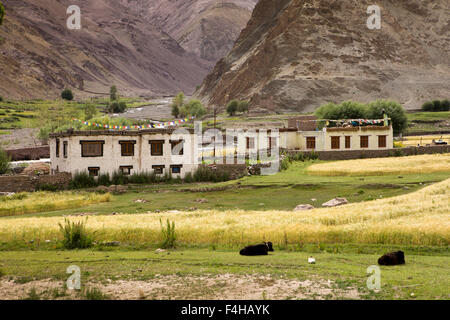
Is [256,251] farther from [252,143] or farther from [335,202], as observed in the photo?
[252,143]

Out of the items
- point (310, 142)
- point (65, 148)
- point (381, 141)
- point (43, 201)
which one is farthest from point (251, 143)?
point (43, 201)

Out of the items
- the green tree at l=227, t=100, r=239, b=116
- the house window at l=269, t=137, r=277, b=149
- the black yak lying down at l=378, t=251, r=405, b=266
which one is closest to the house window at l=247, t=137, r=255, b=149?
the house window at l=269, t=137, r=277, b=149

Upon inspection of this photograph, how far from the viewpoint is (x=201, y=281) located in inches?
584

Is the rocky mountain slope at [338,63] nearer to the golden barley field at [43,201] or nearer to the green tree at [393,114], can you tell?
the green tree at [393,114]

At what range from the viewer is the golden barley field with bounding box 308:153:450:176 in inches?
1897

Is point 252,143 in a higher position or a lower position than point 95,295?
higher

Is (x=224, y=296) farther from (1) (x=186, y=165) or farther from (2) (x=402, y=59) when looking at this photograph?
(2) (x=402, y=59)

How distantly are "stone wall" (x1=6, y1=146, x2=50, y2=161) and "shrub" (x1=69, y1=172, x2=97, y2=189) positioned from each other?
44624 mm

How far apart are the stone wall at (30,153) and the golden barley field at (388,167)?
190ft

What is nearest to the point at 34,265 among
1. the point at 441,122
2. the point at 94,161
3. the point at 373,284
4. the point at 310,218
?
the point at 373,284

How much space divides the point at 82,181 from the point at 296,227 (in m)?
33.6

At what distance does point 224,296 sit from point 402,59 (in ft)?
619

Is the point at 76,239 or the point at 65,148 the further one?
the point at 65,148

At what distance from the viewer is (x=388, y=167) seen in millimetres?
50969
